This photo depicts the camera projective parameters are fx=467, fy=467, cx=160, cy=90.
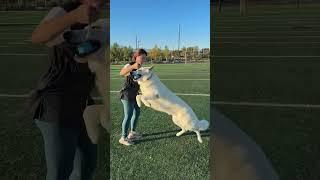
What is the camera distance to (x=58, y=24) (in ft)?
5.61

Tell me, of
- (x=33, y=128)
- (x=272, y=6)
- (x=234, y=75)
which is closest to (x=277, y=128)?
(x=33, y=128)

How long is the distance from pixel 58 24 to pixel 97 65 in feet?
0.71

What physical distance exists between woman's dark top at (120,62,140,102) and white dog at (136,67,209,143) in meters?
0.08

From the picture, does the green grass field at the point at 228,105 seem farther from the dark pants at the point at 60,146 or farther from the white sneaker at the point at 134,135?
the dark pants at the point at 60,146

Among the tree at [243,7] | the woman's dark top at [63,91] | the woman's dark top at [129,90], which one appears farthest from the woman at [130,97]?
the tree at [243,7]

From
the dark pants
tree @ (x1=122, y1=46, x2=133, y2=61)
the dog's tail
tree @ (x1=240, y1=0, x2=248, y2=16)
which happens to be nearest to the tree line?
tree @ (x1=122, y1=46, x2=133, y2=61)

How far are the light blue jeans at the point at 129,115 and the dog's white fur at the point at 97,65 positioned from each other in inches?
3.1

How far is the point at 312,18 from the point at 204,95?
21.4m

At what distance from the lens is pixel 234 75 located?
34.0 ft

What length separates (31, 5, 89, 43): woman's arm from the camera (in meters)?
1.65

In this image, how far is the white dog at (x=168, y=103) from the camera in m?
1.61

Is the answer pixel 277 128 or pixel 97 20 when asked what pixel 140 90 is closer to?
pixel 97 20

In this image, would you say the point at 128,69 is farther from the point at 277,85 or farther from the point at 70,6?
the point at 277,85

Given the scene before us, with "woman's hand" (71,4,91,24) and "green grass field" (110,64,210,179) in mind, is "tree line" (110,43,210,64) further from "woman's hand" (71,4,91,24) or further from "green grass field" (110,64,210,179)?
"woman's hand" (71,4,91,24)
